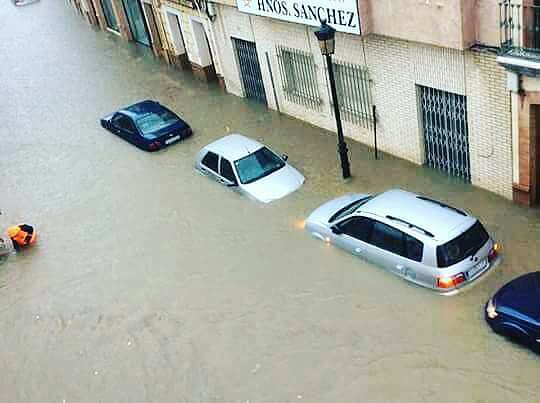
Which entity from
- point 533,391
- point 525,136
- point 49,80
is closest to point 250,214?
point 525,136

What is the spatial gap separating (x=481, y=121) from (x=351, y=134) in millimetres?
4387

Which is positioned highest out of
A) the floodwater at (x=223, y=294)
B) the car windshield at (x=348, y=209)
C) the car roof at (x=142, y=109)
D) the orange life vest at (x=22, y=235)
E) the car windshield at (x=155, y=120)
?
the car roof at (x=142, y=109)

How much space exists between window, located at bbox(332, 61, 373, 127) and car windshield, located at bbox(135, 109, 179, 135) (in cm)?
535

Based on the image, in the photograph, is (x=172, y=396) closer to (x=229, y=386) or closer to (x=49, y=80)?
(x=229, y=386)

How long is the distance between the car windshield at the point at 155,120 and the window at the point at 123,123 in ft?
0.94

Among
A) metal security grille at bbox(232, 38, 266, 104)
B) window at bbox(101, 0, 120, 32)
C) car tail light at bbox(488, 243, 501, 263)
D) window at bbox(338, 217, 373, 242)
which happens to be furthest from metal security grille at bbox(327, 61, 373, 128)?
window at bbox(101, 0, 120, 32)

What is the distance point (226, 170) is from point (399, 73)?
461cm

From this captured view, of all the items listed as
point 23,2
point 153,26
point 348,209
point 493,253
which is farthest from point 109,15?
point 493,253

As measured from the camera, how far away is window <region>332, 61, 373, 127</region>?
1568 centimetres

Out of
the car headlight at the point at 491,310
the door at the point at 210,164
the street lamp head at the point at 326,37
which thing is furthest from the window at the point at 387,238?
the door at the point at 210,164

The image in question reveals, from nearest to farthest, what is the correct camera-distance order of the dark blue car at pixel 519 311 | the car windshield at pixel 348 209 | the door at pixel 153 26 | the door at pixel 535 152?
the dark blue car at pixel 519 311 → the door at pixel 535 152 → the car windshield at pixel 348 209 → the door at pixel 153 26

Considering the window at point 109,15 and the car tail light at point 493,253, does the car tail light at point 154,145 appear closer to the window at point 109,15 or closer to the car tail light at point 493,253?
the car tail light at point 493,253

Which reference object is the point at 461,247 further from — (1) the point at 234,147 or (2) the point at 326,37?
(1) the point at 234,147

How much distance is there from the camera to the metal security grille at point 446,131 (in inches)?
539
